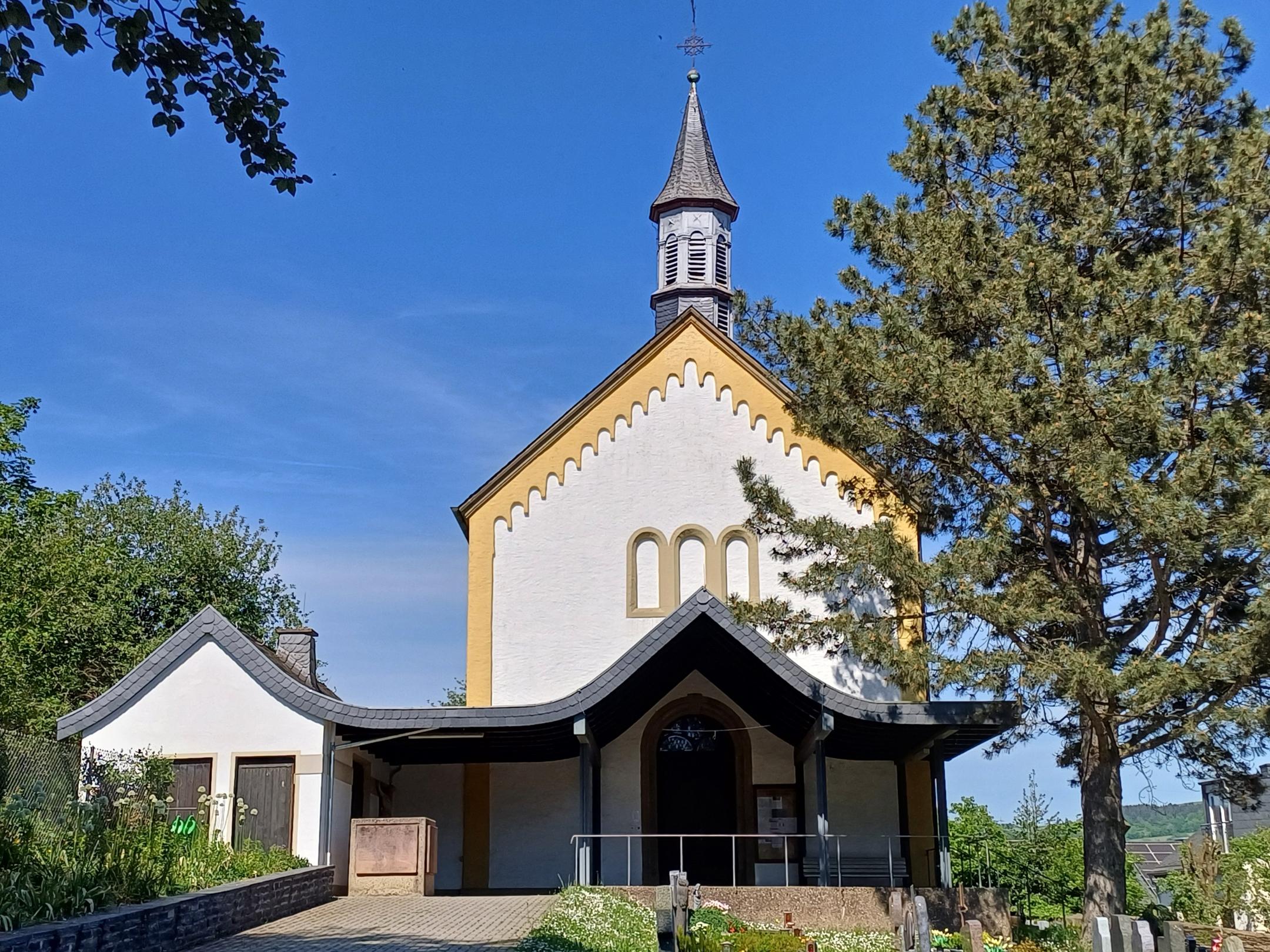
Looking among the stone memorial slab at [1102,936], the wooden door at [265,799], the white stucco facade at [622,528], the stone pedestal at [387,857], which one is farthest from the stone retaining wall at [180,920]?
the stone memorial slab at [1102,936]

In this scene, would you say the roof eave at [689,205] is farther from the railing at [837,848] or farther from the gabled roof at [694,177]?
the railing at [837,848]

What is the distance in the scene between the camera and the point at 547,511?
73.4 ft

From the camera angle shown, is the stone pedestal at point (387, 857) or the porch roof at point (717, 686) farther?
the stone pedestal at point (387, 857)

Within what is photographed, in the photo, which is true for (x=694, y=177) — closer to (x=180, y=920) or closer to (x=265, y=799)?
(x=265, y=799)

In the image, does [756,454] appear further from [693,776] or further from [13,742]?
[13,742]

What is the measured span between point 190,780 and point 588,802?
576 centimetres

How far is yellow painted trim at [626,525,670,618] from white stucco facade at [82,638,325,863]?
537cm

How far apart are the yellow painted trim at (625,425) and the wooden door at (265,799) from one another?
376cm

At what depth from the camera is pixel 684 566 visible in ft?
71.9

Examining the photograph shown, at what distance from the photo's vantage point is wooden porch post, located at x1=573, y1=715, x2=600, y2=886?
714 inches

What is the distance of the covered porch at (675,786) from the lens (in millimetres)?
19594

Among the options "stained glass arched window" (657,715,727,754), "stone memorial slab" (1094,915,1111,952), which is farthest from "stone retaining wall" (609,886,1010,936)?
"stone memorial slab" (1094,915,1111,952)

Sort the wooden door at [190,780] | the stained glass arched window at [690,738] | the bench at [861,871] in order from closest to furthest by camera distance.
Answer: the wooden door at [190,780] < the bench at [861,871] < the stained glass arched window at [690,738]

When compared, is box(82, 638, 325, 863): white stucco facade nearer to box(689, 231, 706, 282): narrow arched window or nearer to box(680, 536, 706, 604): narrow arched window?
box(680, 536, 706, 604): narrow arched window
